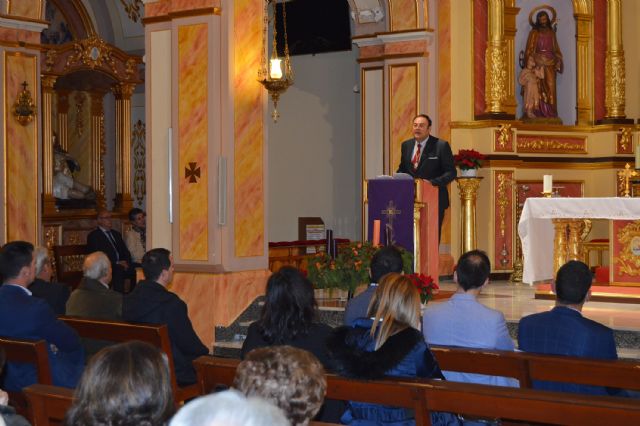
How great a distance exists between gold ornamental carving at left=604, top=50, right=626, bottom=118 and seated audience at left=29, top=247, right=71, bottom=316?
8.75 m

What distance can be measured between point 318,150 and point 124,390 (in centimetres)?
1354

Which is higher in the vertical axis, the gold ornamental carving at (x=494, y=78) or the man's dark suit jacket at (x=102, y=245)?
the gold ornamental carving at (x=494, y=78)

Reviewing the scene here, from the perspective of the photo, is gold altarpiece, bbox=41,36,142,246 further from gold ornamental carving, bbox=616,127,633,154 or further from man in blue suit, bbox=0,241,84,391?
man in blue suit, bbox=0,241,84,391

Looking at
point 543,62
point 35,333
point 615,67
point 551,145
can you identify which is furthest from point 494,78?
point 35,333

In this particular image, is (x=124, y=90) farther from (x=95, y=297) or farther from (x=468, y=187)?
(x=95, y=297)

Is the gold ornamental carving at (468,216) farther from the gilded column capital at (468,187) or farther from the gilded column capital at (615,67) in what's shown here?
the gilded column capital at (615,67)

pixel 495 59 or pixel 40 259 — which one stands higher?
pixel 495 59

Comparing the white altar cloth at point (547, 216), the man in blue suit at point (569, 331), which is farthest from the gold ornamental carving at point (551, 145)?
the man in blue suit at point (569, 331)

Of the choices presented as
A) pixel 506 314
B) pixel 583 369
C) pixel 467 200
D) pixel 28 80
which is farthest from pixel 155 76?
pixel 583 369

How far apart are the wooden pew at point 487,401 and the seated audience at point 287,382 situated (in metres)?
1.24

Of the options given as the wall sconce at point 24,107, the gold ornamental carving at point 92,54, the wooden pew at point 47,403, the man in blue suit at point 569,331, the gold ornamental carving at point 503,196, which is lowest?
the wooden pew at point 47,403

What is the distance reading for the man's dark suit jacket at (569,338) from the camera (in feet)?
16.1

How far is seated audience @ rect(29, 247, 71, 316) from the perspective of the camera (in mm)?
7152

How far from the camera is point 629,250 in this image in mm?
9766
